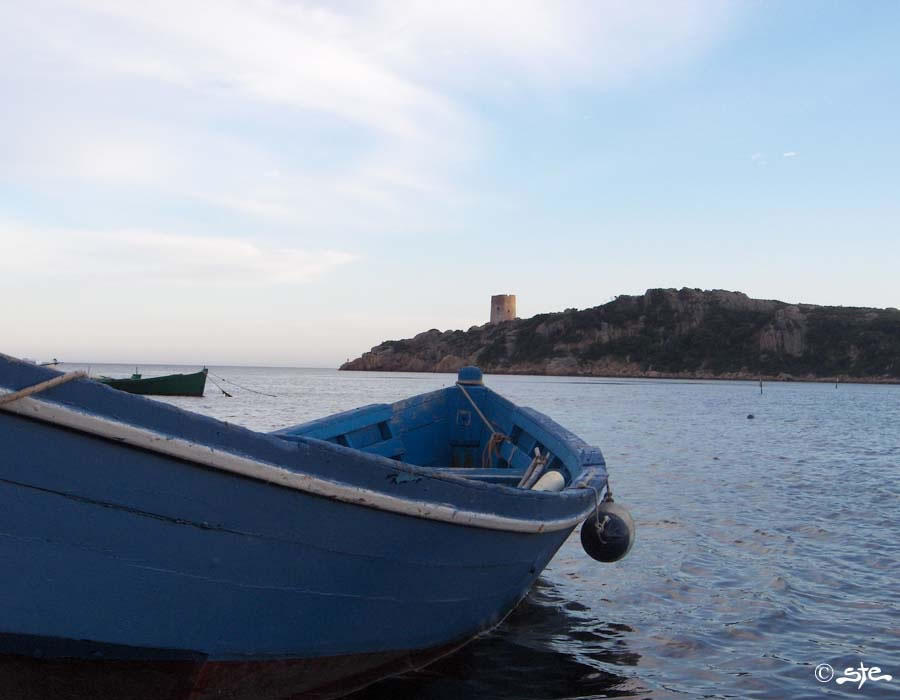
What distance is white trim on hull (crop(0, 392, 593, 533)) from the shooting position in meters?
2.77

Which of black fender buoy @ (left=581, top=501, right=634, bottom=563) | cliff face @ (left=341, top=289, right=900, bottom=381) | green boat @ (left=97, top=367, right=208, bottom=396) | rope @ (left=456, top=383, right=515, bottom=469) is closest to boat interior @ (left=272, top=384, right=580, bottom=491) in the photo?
rope @ (left=456, top=383, right=515, bottom=469)

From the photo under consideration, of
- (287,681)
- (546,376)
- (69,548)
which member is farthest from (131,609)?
(546,376)

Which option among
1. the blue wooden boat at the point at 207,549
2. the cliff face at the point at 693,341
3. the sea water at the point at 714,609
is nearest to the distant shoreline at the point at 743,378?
the cliff face at the point at 693,341

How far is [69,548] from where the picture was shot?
3.04 metres

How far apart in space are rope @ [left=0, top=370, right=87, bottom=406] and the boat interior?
159 inches

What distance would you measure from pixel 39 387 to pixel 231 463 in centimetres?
77

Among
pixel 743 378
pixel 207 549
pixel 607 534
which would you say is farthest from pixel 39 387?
pixel 743 378

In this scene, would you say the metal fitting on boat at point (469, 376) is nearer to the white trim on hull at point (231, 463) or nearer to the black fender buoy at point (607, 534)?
the black fender buoy at point (607, 534)

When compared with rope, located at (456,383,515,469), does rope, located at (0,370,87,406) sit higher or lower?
higher

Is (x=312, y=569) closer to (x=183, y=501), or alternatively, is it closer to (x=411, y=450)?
(x=183, y=501)

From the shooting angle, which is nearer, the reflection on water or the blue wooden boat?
the blue wooden boat

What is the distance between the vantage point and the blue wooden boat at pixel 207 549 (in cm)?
291

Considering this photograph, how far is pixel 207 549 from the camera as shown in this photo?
3.32 metres

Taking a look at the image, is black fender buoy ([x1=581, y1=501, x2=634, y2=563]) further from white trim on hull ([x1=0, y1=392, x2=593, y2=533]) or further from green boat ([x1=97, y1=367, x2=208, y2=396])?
green boat ([x1=97, y1=367, x2=208, y2=396])
